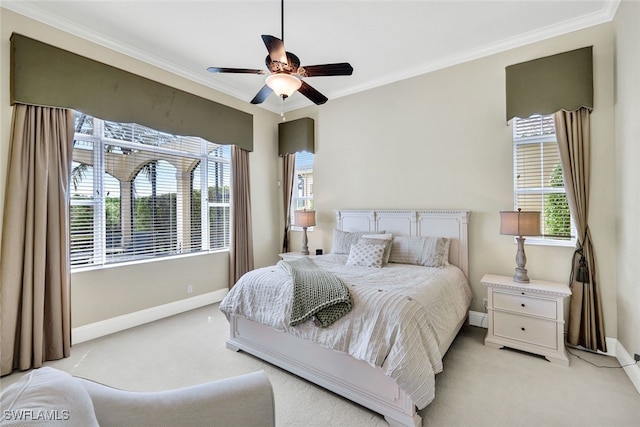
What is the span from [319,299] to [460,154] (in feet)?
8.45

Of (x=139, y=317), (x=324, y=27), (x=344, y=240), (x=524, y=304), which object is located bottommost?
(x=139, y=317)

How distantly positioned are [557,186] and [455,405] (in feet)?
8.05

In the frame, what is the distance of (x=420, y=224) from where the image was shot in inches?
145

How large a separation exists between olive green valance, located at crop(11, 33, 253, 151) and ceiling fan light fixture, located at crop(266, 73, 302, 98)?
2.01m

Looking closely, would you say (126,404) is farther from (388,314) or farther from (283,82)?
(283,82)

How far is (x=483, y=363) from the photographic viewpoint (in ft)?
8.16

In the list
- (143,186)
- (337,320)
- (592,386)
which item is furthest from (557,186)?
(143,186)

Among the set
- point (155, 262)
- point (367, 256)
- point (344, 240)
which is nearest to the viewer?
point (367, 256)

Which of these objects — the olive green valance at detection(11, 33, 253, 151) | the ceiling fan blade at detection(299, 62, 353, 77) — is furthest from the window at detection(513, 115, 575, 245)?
the olive green valance at detection(11, 33, 253, 151)

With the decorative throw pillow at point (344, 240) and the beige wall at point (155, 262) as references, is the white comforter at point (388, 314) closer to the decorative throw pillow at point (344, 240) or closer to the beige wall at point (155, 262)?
the decorative throw pillow at point (344, 240)

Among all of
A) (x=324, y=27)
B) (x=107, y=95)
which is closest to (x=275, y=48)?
(x=324, y=27)

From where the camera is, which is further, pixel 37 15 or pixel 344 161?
pixel 344 161

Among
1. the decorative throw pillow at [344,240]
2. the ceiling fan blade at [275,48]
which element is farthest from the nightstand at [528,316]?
the ceiling fan blade at [275,48]

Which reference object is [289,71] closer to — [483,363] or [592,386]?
[483,363]
